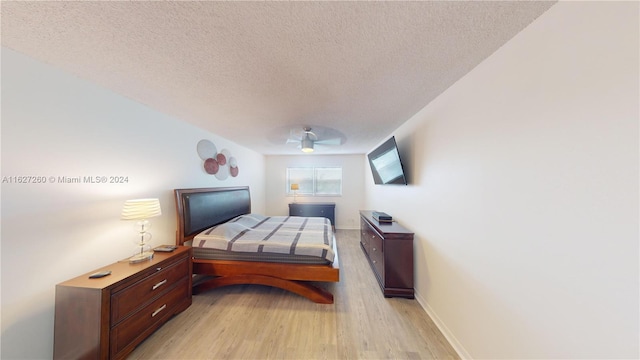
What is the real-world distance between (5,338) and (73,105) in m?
1.70

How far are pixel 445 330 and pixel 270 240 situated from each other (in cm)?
204

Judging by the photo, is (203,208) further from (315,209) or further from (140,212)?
(315,209)

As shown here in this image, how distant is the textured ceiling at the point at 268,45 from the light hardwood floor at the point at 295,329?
229 cm

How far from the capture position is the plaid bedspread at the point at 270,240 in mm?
2207

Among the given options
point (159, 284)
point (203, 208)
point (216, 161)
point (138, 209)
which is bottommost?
point (159, 284)

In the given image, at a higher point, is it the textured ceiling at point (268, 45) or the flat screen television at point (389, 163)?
the textured ceiling at point (268, 45)

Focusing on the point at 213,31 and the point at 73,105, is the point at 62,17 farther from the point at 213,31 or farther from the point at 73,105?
the point at 73,105

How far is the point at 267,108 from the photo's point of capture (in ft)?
6.84

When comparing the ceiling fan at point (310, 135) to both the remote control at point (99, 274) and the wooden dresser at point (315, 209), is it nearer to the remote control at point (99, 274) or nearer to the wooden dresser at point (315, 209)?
the wooden dresser at point (315, 209)

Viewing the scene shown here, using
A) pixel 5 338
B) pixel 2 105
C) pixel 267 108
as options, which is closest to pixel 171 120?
pixel 2 105

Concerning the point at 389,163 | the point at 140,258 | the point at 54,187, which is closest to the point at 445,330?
the point at 389,163

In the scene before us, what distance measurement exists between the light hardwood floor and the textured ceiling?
2.29 meters

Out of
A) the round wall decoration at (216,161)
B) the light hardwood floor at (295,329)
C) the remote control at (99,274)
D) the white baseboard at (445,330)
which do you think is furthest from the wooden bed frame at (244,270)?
the white baseboard at (445,330)

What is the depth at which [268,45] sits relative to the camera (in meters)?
1.15
